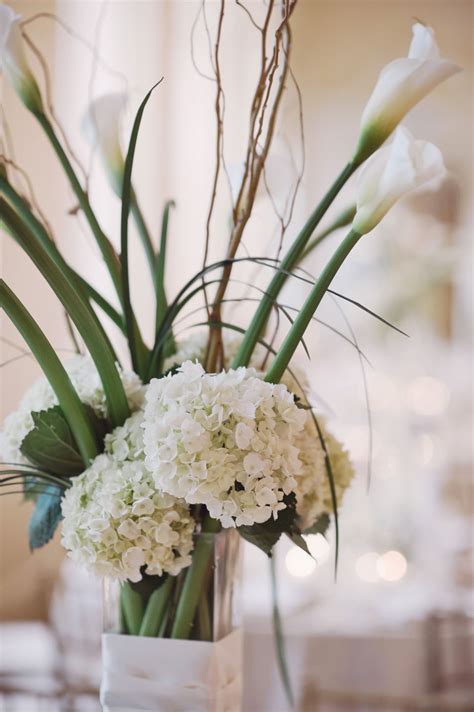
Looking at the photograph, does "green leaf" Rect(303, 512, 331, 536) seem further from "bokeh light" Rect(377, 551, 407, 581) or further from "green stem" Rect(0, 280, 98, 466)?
"bokeh light" Rect(377, 551, 407, 581)

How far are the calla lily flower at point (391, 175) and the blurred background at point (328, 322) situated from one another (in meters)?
0.28

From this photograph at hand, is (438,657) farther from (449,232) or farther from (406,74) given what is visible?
(449,232)

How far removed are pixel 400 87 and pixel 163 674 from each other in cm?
51

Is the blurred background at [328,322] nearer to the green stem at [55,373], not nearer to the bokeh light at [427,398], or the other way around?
the bokeh light at [427,398]

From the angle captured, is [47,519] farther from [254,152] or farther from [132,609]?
[254,152]

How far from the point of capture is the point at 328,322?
421 cm

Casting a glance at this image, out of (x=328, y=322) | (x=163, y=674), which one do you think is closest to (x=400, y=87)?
(x=163, y=674)

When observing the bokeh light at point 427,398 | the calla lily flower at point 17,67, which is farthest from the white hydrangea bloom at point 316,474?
the bokeh light at point 427,398

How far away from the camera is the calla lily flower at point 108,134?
3.03 ft

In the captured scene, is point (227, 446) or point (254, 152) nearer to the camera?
point (227, 446)

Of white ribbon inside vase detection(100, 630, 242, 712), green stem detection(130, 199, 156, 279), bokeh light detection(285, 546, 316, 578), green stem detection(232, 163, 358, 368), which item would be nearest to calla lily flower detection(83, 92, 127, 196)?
green stem detection(130, 199, 156, 279)

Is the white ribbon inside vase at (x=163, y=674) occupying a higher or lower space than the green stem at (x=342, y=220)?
lower

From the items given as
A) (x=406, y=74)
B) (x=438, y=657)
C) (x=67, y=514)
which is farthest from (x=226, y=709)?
(x=438, y=657)

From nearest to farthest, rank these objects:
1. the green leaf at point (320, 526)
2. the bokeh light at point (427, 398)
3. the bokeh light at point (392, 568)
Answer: the green leaf at point (320, 526) → the bokeh light at point (392, 568) → the bokeh light at point (427, 398)
